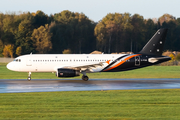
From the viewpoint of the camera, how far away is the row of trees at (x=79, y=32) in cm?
10094

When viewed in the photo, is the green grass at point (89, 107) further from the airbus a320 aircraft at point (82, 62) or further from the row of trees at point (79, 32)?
the row of trees at point (79, 32)

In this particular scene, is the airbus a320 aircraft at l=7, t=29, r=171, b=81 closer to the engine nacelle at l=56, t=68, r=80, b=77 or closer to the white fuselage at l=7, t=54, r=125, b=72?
the white fuselage at l=7, t=54, r=125, b=72

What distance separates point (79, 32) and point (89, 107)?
99599 mm

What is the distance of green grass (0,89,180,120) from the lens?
14.2m

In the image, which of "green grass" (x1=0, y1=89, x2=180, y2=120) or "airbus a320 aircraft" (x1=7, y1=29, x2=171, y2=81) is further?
"airbus a320 aircraft" (x1=7, y1=29, x2=171, y2=81)

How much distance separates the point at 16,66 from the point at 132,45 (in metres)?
84.7

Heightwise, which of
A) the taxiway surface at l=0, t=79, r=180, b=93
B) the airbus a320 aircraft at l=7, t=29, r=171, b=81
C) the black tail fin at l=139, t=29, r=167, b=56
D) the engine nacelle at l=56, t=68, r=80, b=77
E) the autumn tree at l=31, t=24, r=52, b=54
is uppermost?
the autumn tree at l=31, t=24, r=52, b=54

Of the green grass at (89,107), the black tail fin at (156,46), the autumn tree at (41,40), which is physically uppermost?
the autumn tree at (41,40)

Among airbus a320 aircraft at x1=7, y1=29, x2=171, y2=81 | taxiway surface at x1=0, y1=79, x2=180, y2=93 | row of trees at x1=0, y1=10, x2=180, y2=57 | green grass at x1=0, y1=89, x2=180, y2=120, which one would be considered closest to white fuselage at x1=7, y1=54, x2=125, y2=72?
airbus a320 aircraft at x1=7, y1=29, x2=171, y2=81

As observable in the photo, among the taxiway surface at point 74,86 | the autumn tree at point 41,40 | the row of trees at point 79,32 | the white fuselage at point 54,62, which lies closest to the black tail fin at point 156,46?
the white fuselage at point 54,62

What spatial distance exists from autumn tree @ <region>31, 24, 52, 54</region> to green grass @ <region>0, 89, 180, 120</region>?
7819cm

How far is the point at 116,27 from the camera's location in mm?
113688

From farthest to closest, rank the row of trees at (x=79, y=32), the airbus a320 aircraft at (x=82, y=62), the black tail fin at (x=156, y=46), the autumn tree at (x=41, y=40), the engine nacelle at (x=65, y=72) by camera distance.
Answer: the row of trees at (x=79, y=32), the autumn tree at (x=41, y=40), the black tail fin at (x=156, y=46), the airbus a320 aircraft at (x=82, y=62), the engine nacelle at (x=65, y=72)

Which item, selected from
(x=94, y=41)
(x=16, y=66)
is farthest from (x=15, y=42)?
(x=16, y=66)
